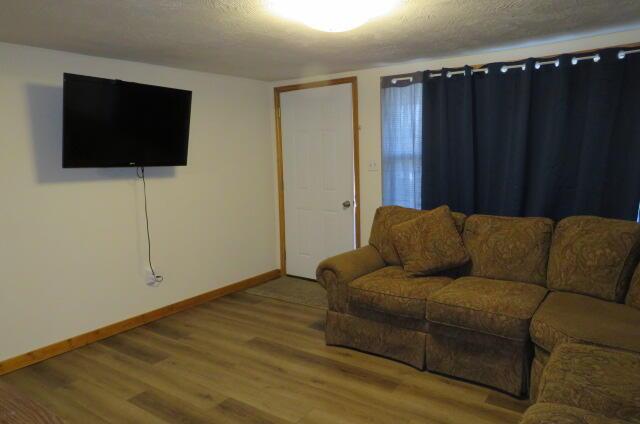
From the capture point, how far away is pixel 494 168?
3.59 meters

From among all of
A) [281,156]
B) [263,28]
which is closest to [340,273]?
[263,28]

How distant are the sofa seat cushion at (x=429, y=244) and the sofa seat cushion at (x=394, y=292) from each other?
0.30 feet

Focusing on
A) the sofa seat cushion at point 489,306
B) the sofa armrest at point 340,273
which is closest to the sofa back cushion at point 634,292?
the sofa seat cushion at point 489,306

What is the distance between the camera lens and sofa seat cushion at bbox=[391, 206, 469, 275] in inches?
124

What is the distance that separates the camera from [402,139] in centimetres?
404

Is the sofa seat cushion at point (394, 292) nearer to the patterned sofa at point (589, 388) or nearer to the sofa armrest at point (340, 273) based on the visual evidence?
the sofa armrest at point (340, 273)

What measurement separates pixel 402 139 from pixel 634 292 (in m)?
2.17

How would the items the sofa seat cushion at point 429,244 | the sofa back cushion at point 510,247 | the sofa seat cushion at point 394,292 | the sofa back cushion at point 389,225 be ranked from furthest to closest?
1. the sofa back cushion at point 389,225
2. the sofa seat cushion at point 429,244
3. the sofa back cushion at point 510,247
4. the sofa seat cushion at point 394,292

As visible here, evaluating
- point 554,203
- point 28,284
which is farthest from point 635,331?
point 28,284

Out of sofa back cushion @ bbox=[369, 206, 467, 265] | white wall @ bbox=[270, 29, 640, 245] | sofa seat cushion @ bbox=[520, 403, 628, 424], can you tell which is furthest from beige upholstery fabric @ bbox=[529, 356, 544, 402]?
white wall @ bbox=[270, 29, 640, 245]

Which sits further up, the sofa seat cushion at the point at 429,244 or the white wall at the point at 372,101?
the white wall at the point at 372,101

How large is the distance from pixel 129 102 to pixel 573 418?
324cm

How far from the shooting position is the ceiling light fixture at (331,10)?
2215mm

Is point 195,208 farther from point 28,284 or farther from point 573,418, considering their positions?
point 573,418
